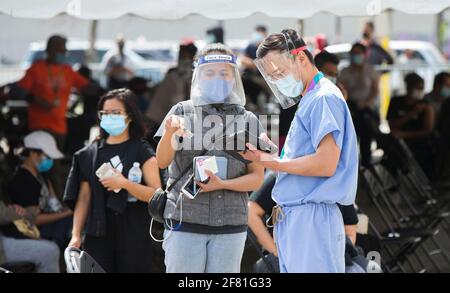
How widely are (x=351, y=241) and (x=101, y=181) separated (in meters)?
1.48

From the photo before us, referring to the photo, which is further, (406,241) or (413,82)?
(413,82)

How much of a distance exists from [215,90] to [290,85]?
63cm

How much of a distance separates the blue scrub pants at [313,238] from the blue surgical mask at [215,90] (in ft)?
2.70

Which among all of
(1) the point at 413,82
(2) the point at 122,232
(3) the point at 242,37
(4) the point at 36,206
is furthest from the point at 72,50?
(2) the point at 122,232

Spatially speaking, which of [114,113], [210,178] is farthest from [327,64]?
[210,178]

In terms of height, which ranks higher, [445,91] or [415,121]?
[445,91]

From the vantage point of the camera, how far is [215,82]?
4.46 m

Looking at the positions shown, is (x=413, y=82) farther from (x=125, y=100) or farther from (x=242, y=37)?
(x=242, y=37)

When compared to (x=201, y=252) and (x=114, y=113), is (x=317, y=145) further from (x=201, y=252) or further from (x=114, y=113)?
(x=114, y=113)

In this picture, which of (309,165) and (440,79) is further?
(440,79)

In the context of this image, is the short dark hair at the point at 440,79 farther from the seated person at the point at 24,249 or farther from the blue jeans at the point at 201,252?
the blue jeans at the point at 201,252

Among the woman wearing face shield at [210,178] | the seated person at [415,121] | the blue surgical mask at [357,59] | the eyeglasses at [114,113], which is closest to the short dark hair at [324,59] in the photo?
the eyeglasses at [114,113]

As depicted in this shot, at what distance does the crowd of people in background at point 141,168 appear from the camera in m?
4.39

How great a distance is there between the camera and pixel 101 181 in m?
5.12
